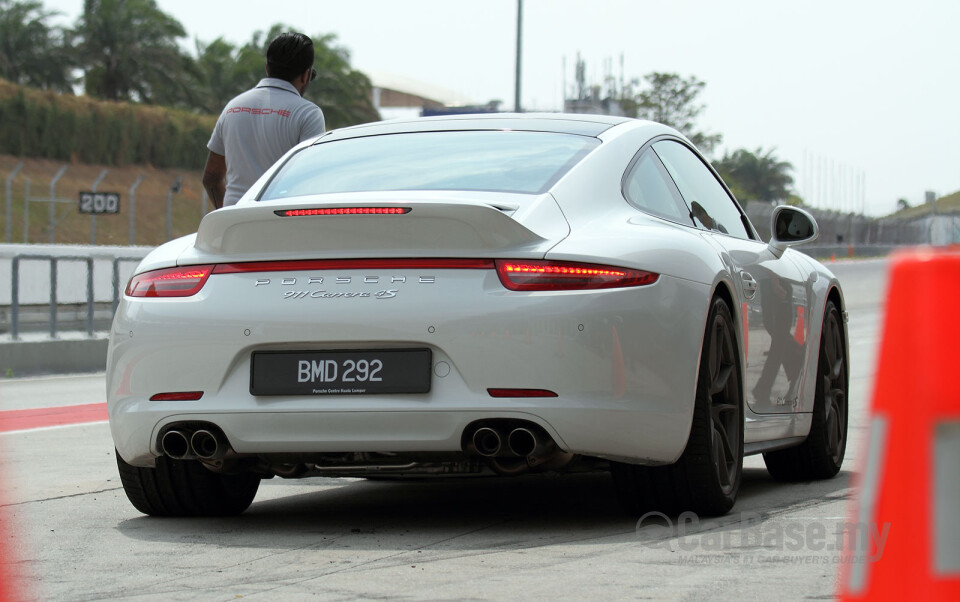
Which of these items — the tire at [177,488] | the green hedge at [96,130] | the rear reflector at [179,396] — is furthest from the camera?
the green hedge at [96,130]

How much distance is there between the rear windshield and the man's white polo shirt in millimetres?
1311

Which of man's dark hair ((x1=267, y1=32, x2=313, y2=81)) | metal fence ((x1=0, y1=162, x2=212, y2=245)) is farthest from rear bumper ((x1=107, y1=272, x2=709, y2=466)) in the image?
metal fence ((x1=0, y1=162, x2=212, y2=245))

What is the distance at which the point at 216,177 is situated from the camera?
741cm

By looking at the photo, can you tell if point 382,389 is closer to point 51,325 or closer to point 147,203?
point 51,325

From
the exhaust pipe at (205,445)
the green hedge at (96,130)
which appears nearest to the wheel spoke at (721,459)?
the exhaust pipe at (205,445)

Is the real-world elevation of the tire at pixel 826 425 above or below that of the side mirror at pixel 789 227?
below

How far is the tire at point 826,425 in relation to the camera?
659 centimetres

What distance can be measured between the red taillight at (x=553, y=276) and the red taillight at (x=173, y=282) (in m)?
1.02

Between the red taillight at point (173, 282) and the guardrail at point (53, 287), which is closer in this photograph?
the red taillight at point (173, 282)

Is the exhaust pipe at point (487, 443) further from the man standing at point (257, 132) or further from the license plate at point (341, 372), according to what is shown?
the man standing at point (257, 132)

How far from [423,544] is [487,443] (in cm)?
37

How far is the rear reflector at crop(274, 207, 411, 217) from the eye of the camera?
189 inches

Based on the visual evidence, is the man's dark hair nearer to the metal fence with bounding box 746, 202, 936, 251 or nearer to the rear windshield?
the rear windshield

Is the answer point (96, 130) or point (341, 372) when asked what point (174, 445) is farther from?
point (96, 130)
